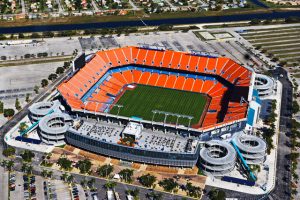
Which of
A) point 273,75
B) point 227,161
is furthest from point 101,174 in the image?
point 273,75

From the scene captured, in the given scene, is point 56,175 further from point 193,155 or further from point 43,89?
point 43,89

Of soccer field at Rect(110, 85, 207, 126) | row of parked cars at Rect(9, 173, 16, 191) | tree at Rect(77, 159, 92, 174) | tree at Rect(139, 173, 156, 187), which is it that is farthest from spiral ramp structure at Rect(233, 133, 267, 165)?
row of parked cars at Rect(9, 173, 16, 191)

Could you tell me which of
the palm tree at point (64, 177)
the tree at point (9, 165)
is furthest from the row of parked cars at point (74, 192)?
the tree at point (9, 165)

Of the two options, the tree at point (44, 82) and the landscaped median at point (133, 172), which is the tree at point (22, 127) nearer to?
the landscaped median at point (133, 172)

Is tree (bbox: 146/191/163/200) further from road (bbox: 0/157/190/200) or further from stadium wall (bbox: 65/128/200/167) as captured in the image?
stadium wall (bbox: 65/128/200/167)

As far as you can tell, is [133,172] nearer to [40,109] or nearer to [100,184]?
[100,184]
